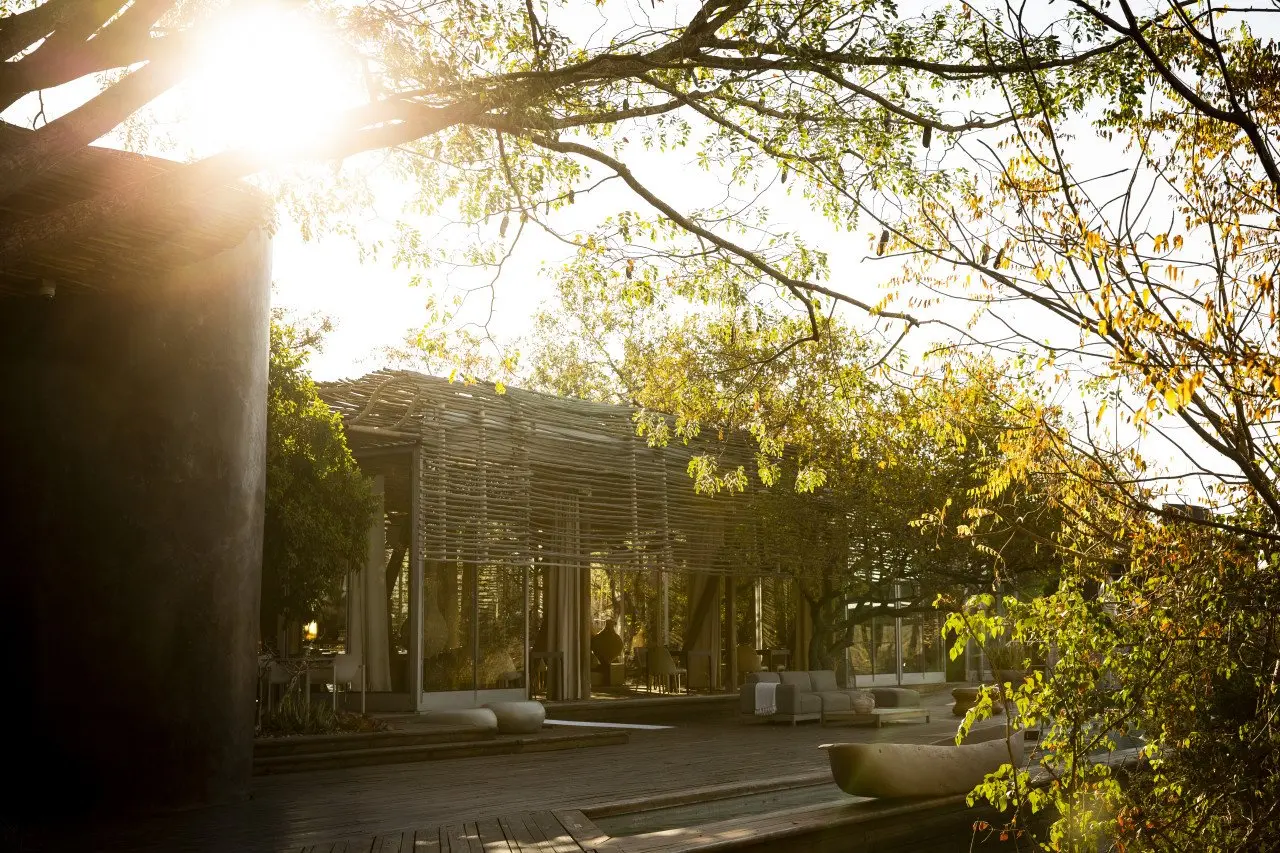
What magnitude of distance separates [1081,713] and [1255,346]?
1.93 metres

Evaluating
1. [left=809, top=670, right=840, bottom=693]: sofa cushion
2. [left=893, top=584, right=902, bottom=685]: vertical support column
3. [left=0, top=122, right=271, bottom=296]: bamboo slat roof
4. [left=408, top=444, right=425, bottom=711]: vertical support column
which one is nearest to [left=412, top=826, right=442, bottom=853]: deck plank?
[left=0, top=122, right=271, bottom=296]: bamboo slat roof

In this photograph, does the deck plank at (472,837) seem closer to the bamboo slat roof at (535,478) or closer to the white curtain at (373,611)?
the bamboo slat roof at (535,478)

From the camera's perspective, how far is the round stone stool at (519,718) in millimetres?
12961

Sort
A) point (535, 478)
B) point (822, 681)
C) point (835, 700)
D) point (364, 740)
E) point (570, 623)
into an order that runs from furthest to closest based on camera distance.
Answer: point (570, 623), point (535, 478), point (822, 681), point (835, 700), point (364, 740)

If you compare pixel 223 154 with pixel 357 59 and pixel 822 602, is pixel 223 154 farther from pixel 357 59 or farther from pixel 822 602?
pixel 822 602

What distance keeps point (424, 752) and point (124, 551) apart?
4251 mm

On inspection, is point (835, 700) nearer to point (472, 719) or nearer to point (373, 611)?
point (472, 719)

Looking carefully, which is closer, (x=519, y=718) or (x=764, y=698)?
(x=519, y=718)

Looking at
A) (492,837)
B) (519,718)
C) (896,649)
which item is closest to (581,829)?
(492,837)

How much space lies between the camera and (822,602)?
63.2 ft

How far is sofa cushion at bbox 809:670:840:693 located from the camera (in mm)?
16328

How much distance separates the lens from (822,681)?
54.1 feet

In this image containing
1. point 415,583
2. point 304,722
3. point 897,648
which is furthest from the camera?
point 897,648

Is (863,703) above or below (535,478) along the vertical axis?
below
